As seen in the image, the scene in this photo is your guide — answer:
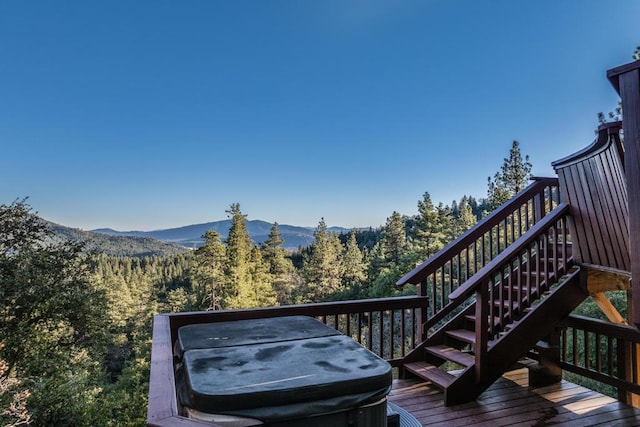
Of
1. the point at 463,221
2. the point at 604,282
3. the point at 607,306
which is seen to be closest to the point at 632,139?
the point at 604,282

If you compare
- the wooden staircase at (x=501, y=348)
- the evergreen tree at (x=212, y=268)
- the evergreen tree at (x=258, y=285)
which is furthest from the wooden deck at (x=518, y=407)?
the evergreen tree at (x=258, y=285)

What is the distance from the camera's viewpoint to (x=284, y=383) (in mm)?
1369

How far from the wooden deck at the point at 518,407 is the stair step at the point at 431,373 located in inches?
5.3

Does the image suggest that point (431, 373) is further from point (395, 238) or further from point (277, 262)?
point (277, 262)

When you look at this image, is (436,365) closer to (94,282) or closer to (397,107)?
(397,107)

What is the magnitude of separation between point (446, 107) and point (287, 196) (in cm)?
1231

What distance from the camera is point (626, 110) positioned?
2.72m

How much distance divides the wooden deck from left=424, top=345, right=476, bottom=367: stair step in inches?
13.0

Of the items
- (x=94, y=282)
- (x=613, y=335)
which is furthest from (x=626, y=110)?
(x=94, y=282)

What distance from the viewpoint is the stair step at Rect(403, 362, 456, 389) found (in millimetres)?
3416

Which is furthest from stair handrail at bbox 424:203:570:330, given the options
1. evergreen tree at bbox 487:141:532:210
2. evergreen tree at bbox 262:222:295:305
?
evergreen tree at bbox 262:222:295:305

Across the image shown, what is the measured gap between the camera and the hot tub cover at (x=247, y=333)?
6.66 feet

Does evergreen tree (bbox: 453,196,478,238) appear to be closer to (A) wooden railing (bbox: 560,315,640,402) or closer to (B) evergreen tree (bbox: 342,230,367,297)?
(B) evergreen tree (bbox: 342,230,367,297)

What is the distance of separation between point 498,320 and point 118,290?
2855cm
